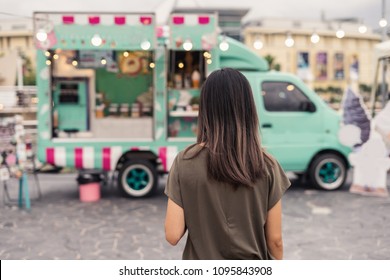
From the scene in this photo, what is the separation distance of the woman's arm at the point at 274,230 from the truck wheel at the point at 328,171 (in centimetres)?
688

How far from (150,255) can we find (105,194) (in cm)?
330

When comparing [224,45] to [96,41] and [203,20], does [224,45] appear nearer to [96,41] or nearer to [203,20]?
[203,20]

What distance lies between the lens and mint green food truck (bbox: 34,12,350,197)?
25.0 ft

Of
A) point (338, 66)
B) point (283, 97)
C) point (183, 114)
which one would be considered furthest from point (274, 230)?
point (338, 66)

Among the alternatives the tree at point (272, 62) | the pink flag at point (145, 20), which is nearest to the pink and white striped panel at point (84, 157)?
the pink flag at point (145, 20)

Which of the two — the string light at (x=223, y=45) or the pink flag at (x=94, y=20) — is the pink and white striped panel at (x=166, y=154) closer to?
the string light at (x=223, y=45)

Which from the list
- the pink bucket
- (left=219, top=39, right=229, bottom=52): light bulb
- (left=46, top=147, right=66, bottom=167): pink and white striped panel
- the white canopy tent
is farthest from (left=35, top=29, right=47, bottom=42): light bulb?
the white canopy tent

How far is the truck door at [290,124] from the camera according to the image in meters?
8.59

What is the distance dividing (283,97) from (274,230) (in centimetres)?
686

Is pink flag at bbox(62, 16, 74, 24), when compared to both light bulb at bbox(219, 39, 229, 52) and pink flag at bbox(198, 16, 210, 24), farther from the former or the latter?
light bulb at bbox(219, 39, 229, 52)

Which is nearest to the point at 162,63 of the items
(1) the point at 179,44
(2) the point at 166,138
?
(1) the point at 179,44

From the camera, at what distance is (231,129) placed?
1909 millimetres
